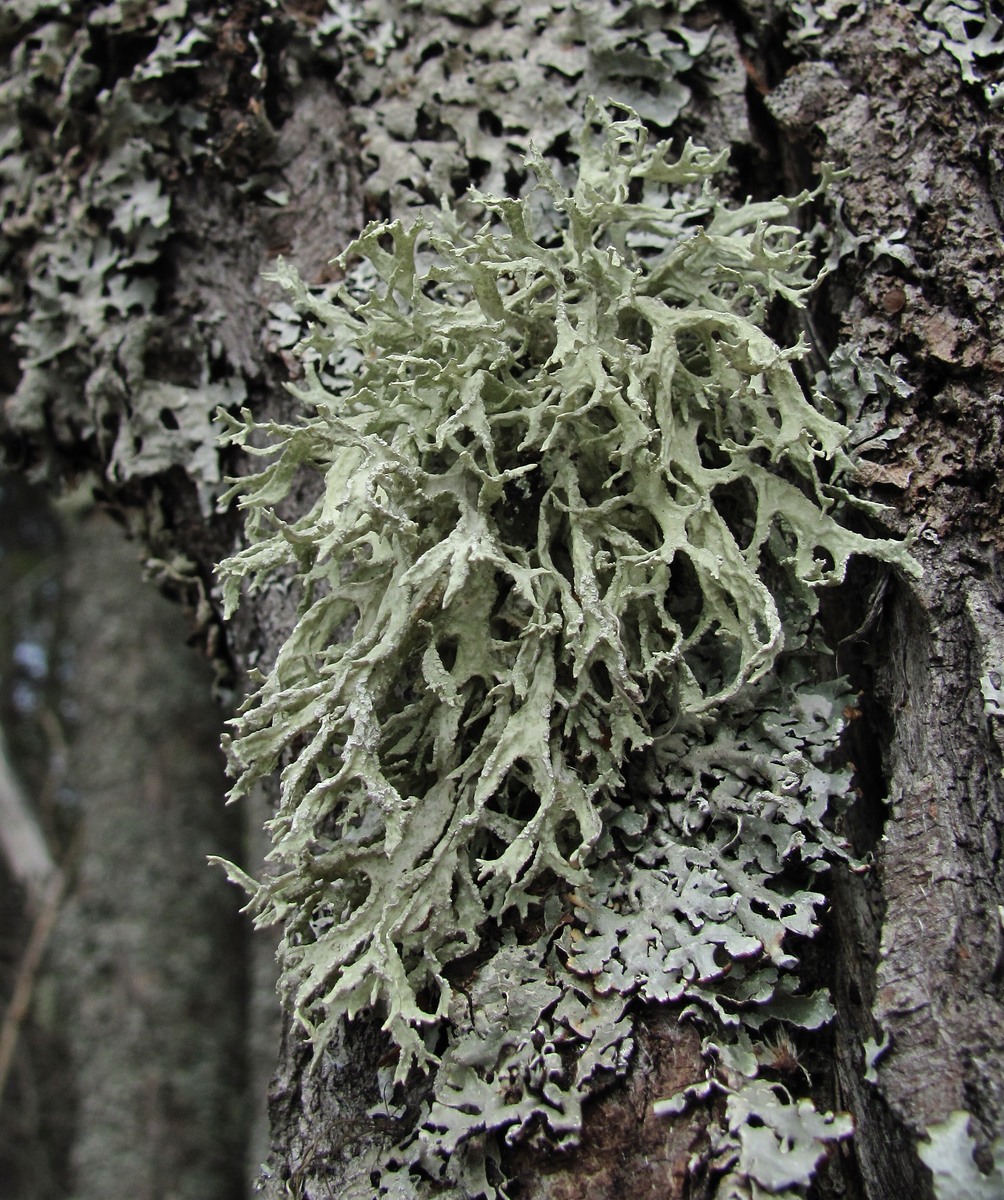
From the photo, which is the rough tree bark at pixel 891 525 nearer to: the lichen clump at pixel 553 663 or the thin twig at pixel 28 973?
the lichen clump at pixel 553 663

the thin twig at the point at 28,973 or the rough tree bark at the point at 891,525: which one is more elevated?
the rough tree bark at the point at 891,525

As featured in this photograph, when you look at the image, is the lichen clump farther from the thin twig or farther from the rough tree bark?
the thin twig

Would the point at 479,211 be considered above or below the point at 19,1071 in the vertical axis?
above

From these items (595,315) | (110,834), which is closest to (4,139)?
(595,315)

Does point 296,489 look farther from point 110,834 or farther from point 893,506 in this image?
point 110,834

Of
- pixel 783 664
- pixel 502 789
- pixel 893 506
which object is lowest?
pixel 502 789

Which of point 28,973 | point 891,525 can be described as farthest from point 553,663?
point 28,973

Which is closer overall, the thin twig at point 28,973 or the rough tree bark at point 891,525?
the rough tree bark at point 891,525

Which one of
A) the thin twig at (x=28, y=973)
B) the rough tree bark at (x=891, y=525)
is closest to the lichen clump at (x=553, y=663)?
the rough tree bark at (x=891, y=525)
